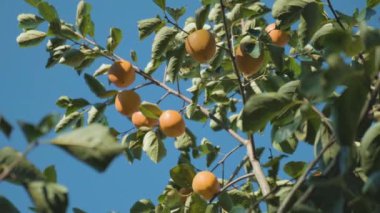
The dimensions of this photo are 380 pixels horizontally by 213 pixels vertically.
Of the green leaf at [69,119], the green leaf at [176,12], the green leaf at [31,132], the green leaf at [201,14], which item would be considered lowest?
the green leaf at [69,119]

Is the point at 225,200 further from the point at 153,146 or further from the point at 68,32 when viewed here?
the point at 68,32

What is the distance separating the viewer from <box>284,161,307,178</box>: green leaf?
219cm

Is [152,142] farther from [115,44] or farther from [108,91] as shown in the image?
[115,44]

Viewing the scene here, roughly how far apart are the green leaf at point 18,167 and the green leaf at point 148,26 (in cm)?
163

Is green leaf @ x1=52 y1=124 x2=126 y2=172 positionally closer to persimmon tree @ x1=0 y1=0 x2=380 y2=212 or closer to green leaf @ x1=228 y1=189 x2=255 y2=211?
persimmon tree @ x1=0 y1=0 x2=380 y2=212

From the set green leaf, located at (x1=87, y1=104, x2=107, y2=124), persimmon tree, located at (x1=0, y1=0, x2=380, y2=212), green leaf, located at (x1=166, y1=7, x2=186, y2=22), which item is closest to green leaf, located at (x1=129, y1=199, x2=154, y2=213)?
persimmon tree, located at (x1=0, y1=0, x2=380, y2=212)

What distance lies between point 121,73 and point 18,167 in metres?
1.68

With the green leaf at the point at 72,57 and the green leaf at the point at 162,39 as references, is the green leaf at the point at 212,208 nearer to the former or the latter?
the green leaf at the point at 162,39

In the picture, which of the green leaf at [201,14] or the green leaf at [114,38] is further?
the green leaf at [114,38]

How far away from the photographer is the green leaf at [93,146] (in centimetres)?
114

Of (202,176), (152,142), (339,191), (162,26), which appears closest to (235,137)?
(202,176)

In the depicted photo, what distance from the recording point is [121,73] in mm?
2840

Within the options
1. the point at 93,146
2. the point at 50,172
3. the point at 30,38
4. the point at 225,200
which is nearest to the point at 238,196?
the point at 225,200

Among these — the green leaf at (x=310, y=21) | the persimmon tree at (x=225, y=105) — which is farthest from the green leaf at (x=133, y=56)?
the green leaf at (x=310, y=21)
